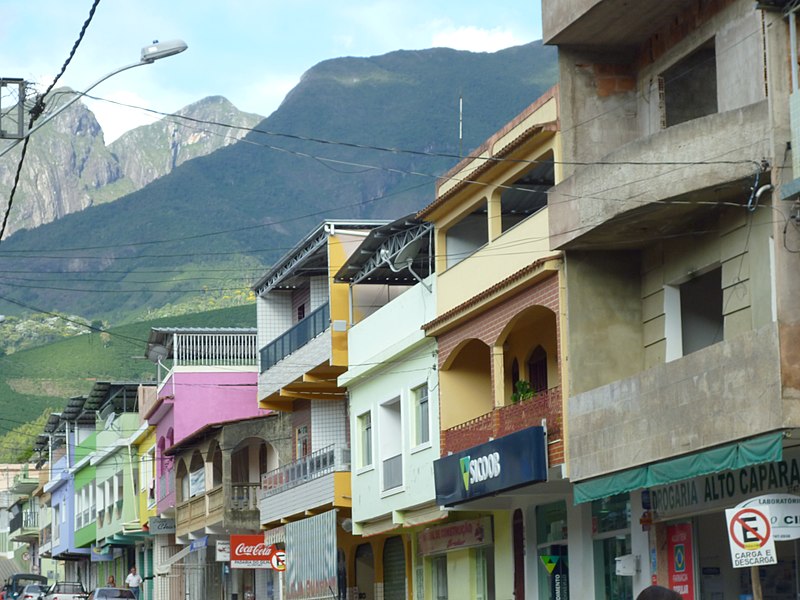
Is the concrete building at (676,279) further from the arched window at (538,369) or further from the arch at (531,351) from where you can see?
the arched window at (538,369)

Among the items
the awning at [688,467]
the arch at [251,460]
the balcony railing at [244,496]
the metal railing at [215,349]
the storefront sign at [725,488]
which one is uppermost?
the metal railing at [215,349]

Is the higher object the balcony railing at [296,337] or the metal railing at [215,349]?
the metal railing at [215,349]

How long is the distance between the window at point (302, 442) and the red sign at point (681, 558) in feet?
67.7

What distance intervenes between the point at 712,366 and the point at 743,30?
15.9 ft

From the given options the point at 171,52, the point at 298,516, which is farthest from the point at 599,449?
the point at 298,516

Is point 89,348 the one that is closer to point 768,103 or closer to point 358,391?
point 358,391

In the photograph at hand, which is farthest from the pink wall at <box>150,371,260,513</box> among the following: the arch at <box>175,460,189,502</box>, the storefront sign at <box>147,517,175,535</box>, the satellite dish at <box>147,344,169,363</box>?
the satellite dish at <box>147,344,169,363</box>

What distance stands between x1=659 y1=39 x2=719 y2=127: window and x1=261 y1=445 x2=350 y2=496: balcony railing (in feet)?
52.1

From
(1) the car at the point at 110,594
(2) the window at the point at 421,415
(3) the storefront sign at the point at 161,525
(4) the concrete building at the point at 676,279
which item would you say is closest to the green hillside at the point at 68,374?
(3) the storefront sign at the point at 161,525

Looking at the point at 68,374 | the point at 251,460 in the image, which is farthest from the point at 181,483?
the point at 68,374

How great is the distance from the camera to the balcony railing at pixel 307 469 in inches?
1502

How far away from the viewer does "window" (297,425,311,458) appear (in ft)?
146

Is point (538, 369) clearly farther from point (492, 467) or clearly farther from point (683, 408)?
point (683, 408)

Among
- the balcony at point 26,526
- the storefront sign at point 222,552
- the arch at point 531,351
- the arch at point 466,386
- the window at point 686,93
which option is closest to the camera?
the window at point 686,93
